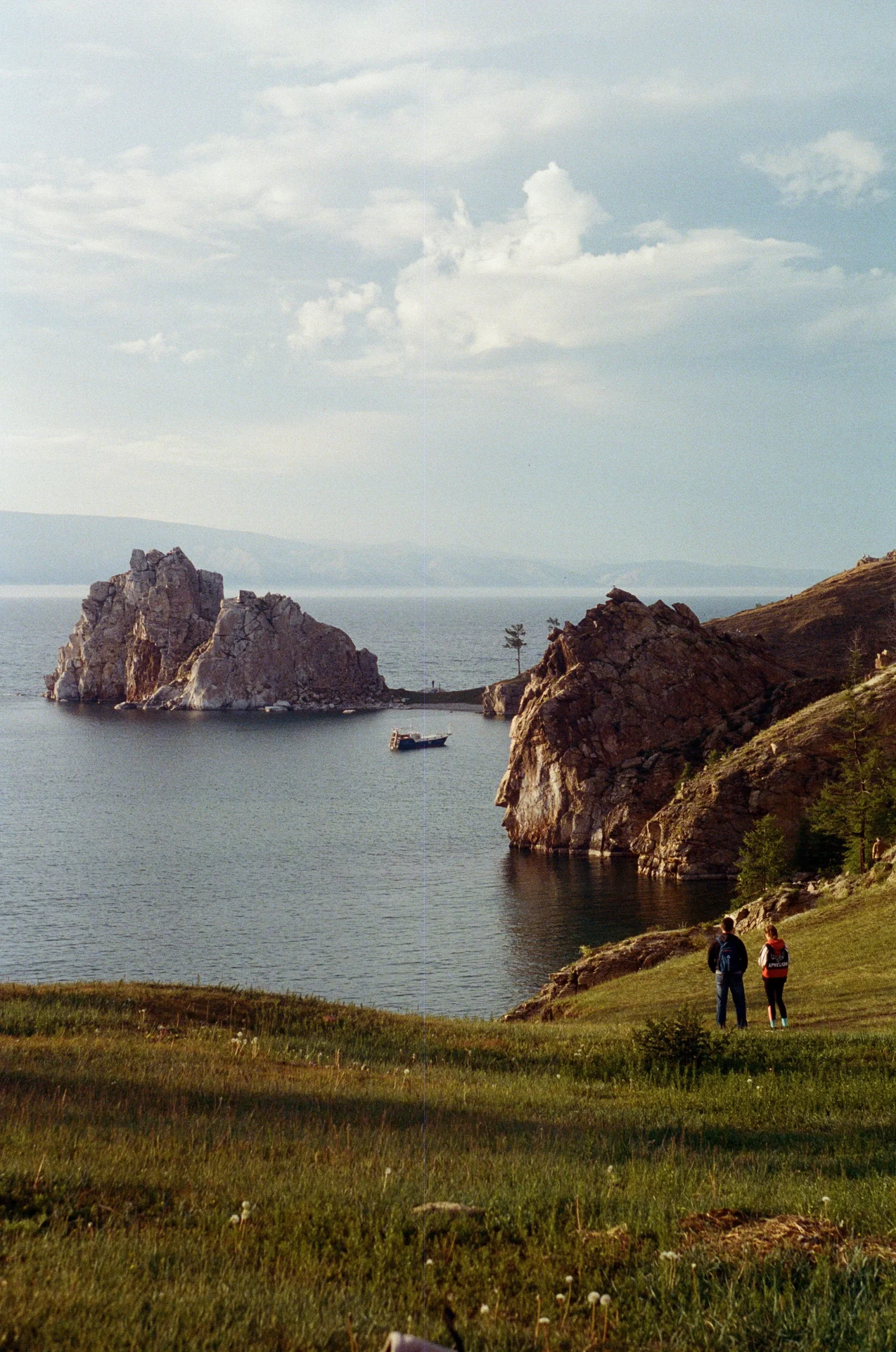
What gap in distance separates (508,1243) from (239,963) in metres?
53.5

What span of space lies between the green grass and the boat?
14057 cm

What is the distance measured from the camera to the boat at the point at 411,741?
160 meters

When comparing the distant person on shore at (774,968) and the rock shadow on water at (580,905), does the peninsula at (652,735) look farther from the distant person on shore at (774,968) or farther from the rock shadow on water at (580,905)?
the distant person on shore at (774,968)

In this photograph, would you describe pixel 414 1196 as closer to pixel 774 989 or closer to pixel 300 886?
pixel 774 989

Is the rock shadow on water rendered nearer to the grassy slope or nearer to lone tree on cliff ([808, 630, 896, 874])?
lone tree on cliff ([808, 630, 896, 874])

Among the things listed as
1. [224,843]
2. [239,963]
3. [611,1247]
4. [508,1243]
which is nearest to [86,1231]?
[508,1243]

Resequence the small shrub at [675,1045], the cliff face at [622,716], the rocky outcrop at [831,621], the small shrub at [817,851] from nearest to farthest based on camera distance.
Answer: the small shrub at [675,1045] < the small shrub at [817,851] < the cliff face at [622,716] < the rocky outcrop at [831,621]

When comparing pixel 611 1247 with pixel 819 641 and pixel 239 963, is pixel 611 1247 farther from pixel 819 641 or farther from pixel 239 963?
pixel 819 641

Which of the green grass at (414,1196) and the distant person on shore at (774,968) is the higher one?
the green grass at (414,1196)

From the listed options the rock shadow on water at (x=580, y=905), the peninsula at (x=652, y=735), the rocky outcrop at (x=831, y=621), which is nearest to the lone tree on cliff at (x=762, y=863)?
the rock shadow on water at (x=580, y=905)

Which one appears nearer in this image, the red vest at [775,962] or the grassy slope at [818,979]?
the red vest at [775,962]

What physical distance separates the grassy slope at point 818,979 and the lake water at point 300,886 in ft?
53.0

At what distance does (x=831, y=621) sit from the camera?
5650 inches

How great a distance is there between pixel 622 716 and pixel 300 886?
1461 inches
